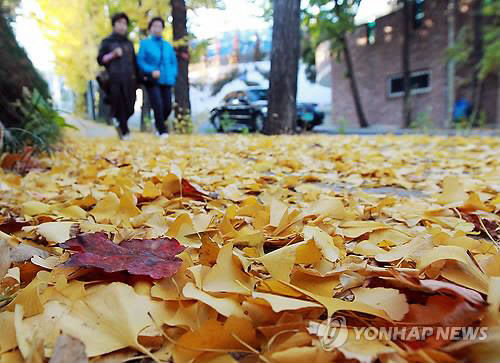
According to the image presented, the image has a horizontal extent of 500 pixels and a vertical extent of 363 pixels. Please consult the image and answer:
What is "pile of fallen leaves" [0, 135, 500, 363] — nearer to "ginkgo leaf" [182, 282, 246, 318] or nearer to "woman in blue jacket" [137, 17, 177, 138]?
→ "ginkgo leaf" [182, 282, 246, 318]

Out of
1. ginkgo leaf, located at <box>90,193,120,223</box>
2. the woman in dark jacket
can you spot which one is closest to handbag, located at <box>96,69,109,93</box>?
the woman in dark jacket

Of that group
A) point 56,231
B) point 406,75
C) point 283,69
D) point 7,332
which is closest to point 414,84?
point 406,75

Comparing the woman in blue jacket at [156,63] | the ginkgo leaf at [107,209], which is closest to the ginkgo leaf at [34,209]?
the ginkgo leaf at [107,209]

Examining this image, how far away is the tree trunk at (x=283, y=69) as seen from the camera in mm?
5746

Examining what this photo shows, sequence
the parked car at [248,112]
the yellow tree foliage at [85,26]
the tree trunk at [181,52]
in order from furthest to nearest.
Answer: the parked car at [248,112] → the yellow tree foliage at [85,26] → the tree trunk at [181,52]

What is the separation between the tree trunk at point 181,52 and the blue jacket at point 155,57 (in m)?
2.09

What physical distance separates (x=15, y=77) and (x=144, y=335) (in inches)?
100

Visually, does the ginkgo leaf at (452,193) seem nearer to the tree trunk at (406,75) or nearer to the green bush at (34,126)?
the green bush at (34,126)

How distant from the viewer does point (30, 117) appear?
2342mm

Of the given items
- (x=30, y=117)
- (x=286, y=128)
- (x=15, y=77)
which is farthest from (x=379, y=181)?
(x=286, y=128)

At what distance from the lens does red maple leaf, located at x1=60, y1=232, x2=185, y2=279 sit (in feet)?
1.84

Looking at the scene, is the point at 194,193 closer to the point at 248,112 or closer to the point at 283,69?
the point at 283,69

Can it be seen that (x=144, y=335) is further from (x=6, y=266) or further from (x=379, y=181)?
(x=379, y=181)

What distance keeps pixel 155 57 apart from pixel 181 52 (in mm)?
2463
